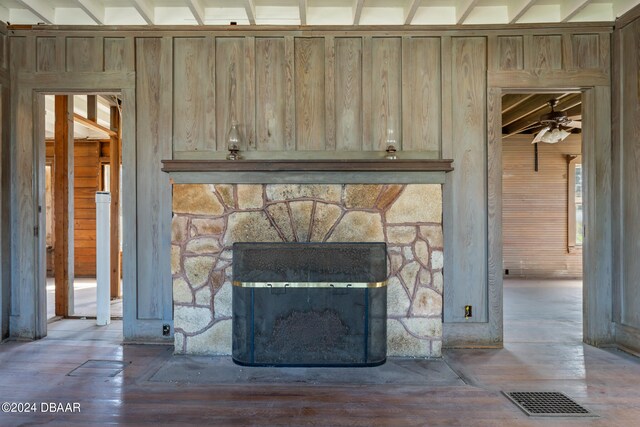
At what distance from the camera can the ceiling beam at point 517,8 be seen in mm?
2990

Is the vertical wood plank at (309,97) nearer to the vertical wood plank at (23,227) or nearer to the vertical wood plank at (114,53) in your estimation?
the vertical wood plank at (114,53)

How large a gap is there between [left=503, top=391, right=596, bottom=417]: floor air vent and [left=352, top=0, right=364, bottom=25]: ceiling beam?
9.43 ft

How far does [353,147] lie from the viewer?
3262 mm

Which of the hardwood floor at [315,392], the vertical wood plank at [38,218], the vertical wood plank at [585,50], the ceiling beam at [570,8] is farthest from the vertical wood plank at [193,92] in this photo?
the vertical wood plank at [585,50]

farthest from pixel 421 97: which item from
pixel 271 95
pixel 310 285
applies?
pixel 310 285

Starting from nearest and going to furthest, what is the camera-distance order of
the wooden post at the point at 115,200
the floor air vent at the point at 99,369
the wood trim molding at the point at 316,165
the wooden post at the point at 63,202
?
the floor air vent at the point at 99,369 < the wood trim molding at the point at 316,165 < the wooden post at the point at 63,202 < the wooden post at the point at 115,200

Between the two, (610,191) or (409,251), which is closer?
(409,251)

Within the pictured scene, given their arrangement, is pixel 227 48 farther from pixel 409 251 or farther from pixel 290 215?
pixel 409 251

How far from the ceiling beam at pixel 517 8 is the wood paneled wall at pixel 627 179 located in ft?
2.82

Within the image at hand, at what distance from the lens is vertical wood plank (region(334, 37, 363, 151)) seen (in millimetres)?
3260

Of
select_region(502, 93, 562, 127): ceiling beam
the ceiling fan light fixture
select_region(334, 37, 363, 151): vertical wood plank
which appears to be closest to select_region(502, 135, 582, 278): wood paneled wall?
select_region(502, 93, 562, 127): ceiling beam

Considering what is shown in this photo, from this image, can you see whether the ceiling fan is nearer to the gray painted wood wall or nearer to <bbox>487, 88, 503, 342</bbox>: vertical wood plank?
the gray painted wood wall

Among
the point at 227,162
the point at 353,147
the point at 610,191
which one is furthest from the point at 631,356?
the point at 227,162

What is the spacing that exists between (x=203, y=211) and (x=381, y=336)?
63.7 inches
